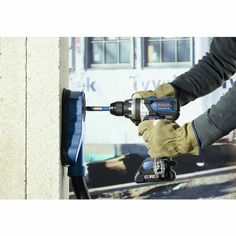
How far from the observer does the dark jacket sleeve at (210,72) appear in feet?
7.27

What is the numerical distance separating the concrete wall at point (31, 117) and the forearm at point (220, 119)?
21.0 inches

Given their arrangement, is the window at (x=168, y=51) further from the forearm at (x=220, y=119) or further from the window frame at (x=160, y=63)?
the forearm at (x=220, y=119)

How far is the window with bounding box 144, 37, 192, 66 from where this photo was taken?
250cm

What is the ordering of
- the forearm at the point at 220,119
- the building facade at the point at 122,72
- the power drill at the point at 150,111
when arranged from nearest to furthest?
the forearm at the point at 220,119 < the power drill at the point at 150,111 < the building facade at the point at 122,72

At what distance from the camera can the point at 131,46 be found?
2.48m

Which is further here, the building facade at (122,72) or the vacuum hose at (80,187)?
the building facade at (122,72)

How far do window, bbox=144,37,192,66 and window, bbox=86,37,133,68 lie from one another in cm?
8

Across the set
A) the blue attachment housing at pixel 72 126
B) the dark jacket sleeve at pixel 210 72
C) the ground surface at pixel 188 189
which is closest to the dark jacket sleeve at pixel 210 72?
the dark jacket sleeve at pixel 210 72

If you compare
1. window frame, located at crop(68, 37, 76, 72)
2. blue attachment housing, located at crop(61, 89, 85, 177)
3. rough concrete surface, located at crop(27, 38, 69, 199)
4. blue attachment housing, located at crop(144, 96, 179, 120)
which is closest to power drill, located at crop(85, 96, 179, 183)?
blue attachment housing, located at crop(144, 96, 179, 120)

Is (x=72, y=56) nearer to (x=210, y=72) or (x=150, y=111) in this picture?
(x=150, y=111)

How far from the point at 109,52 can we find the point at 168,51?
0.80 feet
